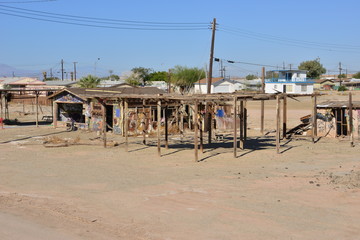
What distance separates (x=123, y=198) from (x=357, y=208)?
5680mm

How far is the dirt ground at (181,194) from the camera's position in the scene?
30.3ft

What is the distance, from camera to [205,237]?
8.72 meters

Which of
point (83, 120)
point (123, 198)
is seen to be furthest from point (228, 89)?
point (123, 198)

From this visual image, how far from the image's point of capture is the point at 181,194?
1224 cm

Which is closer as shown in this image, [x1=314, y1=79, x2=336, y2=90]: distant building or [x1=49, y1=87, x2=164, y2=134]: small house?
[x1=49, y1=87, x2=164, y2=134]: small house

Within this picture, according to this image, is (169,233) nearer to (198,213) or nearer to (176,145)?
(198,213)

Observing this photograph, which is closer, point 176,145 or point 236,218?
point 236,218

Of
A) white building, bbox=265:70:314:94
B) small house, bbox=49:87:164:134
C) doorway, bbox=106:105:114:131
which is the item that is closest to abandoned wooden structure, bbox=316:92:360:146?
small house, bbox=49:87:164:134

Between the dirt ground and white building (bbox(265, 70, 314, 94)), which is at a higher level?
white building (bbox(265, 70, 314, 94))

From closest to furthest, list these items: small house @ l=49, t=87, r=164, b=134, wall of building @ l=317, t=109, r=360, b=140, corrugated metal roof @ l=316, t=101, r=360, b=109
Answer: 1. corrugated metal roof @ l=316, t=101, r=360, b=109
2. wall of building @ l=317, t=109, r=360, b=140
3. small house @ l=49, t=87, r=164, b=134

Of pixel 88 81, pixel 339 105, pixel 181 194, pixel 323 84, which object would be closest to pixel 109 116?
pixel 339 105

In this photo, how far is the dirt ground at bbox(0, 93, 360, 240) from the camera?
9.23 meters

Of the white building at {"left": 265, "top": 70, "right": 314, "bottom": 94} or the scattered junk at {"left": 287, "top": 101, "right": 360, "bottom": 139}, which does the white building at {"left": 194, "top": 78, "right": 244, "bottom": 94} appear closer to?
the white building at {"left": 265, "top": 70, "right": 314, "bottom": 94}

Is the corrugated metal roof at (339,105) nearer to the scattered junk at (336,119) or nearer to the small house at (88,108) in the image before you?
the scattered junk at (336,119)
